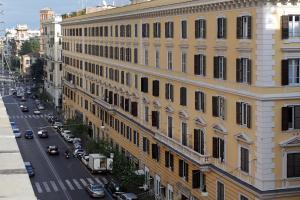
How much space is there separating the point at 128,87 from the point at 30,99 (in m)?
78.1

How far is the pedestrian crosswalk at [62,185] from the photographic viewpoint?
188 ft

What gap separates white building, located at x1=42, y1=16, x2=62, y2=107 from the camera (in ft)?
388

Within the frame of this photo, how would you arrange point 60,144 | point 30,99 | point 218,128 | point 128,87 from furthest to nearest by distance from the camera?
point 30,99 < point 60,144 < point 128,87 < point 218,128

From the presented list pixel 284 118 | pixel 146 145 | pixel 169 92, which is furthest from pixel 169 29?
pixel 284 118

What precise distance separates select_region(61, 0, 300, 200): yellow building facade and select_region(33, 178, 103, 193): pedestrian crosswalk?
5.61 meters

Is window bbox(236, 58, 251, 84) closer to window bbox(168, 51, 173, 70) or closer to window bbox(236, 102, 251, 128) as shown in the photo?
window bbox(236, 102, 251, 128)

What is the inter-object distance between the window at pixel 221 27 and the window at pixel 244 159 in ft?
25.3

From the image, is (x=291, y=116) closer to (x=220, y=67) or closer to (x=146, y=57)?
(x=220, y=67)

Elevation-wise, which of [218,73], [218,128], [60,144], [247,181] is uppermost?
[218,73]

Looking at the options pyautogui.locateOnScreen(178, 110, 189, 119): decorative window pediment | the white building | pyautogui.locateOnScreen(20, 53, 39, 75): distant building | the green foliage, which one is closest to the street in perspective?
pyautogui.locateOnScreen(178, 110, 189, 119): decorative window pediment

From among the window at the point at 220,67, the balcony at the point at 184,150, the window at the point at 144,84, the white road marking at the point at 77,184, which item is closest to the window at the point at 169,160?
the balcony at the point at 184,150

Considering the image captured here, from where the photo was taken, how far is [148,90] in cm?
5681

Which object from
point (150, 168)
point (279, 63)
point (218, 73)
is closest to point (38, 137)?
point (150, 168)

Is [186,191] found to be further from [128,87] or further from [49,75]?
[49,75]
